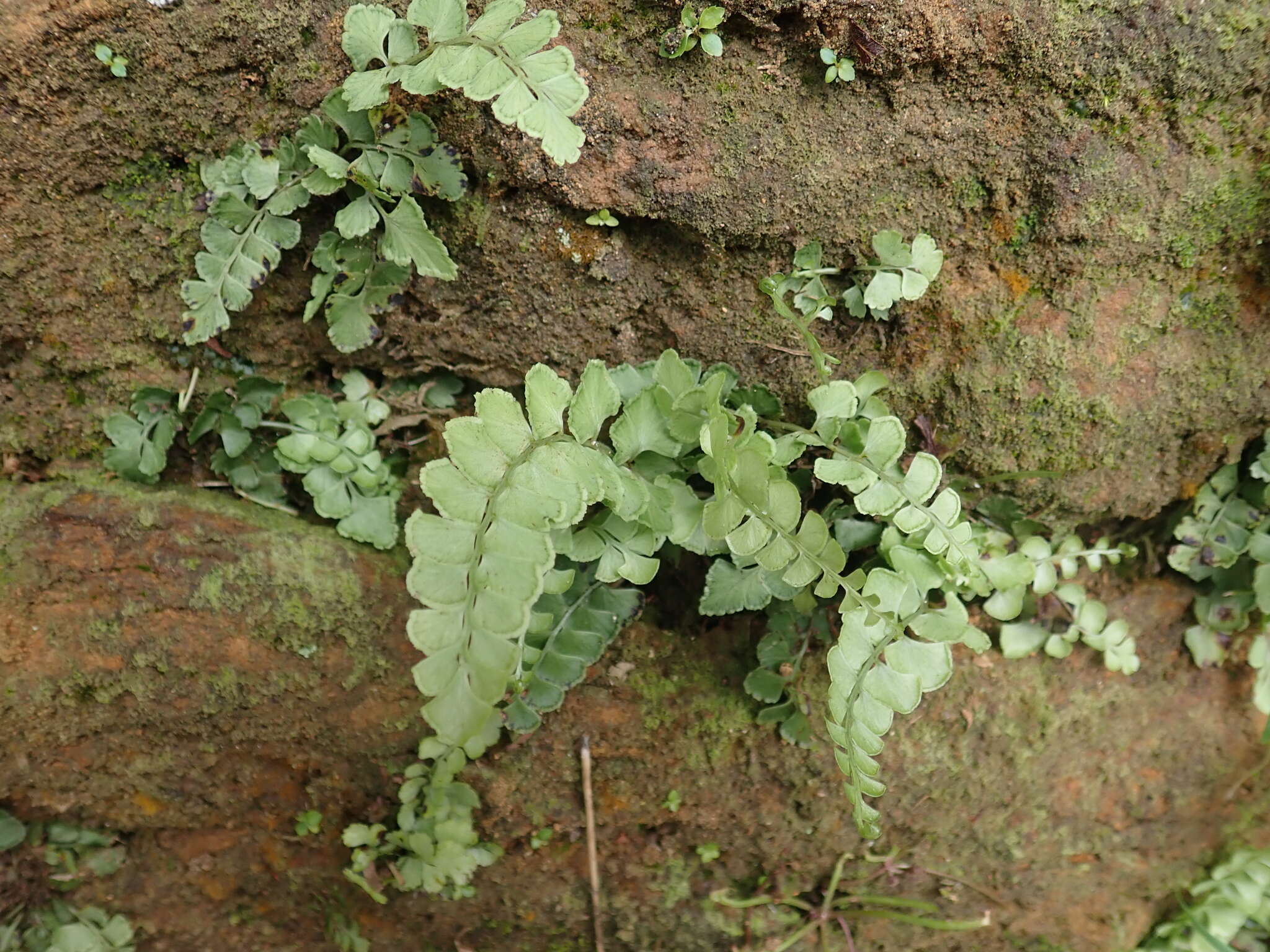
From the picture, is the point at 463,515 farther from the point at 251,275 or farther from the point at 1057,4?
the point at 1057,4

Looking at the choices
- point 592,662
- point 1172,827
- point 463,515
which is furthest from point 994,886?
point 463,515

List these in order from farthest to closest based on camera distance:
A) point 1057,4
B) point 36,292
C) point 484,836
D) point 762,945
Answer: point 762,945, point 484,836, point 36,292, point 1057,4

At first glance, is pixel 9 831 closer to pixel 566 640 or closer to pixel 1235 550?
pixel 566 640

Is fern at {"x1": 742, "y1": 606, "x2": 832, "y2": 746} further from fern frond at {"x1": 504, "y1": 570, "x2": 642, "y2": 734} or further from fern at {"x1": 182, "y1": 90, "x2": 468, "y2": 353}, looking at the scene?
fern at {"x1": 182, "y1": 90, "x2": 468, "y2": 353}

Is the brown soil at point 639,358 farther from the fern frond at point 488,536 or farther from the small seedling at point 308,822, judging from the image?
the fern frond at point 488,536

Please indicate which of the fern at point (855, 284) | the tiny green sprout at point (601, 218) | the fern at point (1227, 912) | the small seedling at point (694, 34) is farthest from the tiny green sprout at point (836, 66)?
the fern at point (1227, 912)

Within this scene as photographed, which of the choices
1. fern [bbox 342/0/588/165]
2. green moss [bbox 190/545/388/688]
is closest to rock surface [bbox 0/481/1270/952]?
green moss [bbox 190/545/388/688]

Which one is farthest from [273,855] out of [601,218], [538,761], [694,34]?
[694,34]

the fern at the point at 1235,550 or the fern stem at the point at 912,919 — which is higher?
the fern at the point at 1235,550
